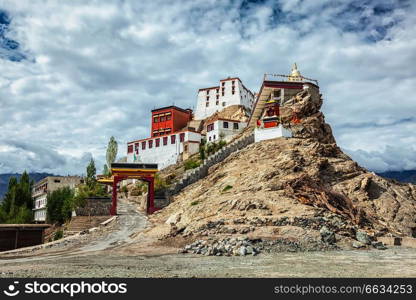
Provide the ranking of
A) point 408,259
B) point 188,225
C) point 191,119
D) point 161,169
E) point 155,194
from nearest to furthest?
point 408,259 < point 188,225 < point 155,194 < point 161,169 < point 191,119

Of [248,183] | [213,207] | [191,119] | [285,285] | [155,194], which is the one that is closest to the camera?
Answer: [285,285]

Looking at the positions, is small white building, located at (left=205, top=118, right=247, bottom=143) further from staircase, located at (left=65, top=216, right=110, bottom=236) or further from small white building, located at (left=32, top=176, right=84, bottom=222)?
small white building, located at (left=32, top=176, right=84, bottom=222)

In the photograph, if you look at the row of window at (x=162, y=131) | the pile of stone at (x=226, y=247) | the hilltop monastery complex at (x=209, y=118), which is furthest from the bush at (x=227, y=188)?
the row of window at (x=162, y=131)

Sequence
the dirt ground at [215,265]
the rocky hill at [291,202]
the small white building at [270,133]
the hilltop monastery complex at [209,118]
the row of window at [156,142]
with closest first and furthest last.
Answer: the dirt ground at [215,265] → the rocky hill at [291,202] → the small white building at [270,133] → the hilltop monastery complex at [209,118] → the row of window at [156,142]

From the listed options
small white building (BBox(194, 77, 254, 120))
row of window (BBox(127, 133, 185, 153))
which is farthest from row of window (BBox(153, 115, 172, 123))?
small white building (BBox(194, 77, 254, 120))

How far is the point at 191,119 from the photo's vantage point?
305 feet

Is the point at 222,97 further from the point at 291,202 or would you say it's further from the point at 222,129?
the point at 291,202

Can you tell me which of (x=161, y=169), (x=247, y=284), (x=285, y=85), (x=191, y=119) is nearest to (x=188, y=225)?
(x=247, y=284)

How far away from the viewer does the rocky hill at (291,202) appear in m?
28.7

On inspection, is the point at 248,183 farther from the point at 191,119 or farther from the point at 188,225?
the point at 191,119

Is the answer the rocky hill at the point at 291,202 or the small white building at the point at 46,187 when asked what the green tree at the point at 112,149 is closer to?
the small white building at the point at 46,187

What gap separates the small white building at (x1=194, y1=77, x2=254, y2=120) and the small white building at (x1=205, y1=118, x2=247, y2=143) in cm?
1325

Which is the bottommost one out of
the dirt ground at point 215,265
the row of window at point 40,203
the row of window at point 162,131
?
the dirt ground at point 215,265

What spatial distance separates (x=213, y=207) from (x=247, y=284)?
23451 millimetres
